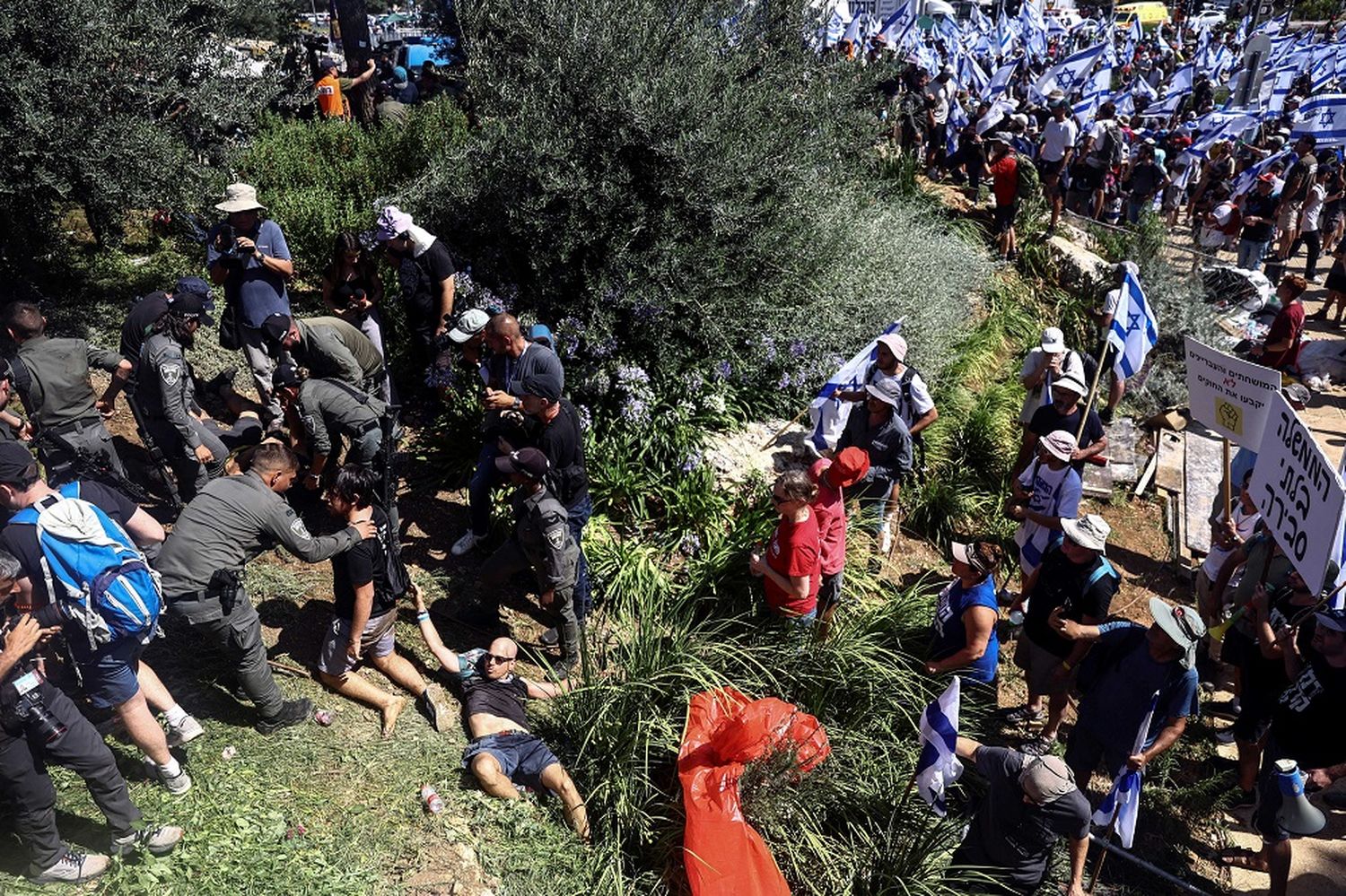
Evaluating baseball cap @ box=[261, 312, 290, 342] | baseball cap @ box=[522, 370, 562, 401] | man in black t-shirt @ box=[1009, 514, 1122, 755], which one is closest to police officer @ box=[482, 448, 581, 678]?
baseball cap @ box=[522, 370, 562, 401]

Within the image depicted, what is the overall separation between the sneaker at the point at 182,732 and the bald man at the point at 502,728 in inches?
47.8

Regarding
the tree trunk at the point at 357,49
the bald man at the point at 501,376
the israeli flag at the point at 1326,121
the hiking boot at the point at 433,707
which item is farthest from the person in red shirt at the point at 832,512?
the israeli flag at the point at 1326,121

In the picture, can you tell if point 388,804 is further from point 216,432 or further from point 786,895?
point 216,432

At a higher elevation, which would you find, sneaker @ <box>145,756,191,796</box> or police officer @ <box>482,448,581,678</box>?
police officer @ <box>482,448,581,678</box>

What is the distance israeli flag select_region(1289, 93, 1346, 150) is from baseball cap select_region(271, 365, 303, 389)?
56.6 ft

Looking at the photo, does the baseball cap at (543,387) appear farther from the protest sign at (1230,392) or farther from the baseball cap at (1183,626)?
the protest sign at (1230,392)

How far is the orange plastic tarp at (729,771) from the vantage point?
14.1 feet

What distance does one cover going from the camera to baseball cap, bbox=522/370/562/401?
215 inches

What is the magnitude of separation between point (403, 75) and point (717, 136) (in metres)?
9.87

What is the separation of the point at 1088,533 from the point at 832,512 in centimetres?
139

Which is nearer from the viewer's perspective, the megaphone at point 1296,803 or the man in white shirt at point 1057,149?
the megaphone at point 1296,803

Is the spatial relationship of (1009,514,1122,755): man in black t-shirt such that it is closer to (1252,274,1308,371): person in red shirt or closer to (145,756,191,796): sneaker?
(145,756,191,796): sneaker

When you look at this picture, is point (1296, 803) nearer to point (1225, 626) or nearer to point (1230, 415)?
point (1225, 626)

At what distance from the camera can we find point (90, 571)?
3961 millimetres
